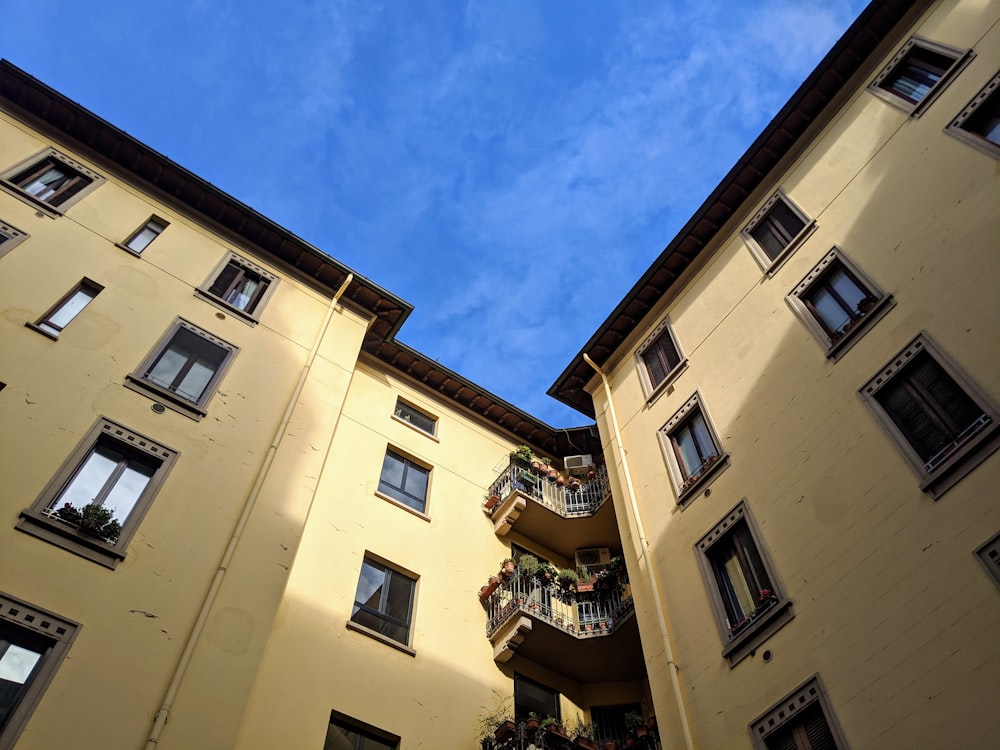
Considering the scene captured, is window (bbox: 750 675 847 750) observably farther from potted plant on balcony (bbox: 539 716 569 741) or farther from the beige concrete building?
Result: potted plant on balcony (bbox: 539 716 569 741)

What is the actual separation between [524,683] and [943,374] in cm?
1127

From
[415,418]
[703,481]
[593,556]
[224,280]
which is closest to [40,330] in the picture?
[224,280]

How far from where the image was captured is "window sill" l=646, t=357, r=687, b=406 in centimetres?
1856

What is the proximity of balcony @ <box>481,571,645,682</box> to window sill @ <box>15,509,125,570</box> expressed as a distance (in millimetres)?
8683

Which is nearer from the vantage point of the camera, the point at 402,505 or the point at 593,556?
the point at 402,505

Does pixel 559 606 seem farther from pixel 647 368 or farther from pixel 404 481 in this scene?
pixel 647 368

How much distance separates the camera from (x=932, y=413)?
11797mm

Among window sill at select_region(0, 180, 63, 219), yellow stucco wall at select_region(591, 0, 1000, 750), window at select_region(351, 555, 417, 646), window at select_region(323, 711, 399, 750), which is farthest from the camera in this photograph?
window sill at select_region(0, 180, 63, 219)

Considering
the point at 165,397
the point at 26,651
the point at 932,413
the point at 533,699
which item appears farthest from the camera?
the point at 533,699

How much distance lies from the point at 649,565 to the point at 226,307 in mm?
11434

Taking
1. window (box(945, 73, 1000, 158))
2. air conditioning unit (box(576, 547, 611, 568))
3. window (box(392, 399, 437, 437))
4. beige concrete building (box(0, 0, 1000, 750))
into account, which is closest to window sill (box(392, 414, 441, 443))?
beige concrete building (box(0, 0, 1000, 750))

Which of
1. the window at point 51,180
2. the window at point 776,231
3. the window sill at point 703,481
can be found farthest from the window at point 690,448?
the window at point 51,180

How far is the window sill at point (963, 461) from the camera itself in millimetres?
10516

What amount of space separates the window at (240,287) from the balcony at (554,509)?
7985 millimetres
